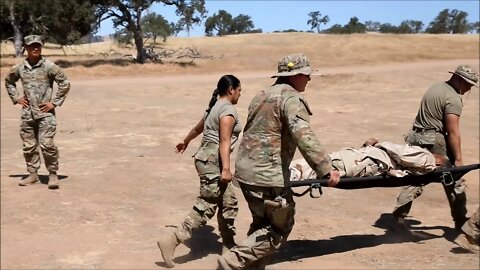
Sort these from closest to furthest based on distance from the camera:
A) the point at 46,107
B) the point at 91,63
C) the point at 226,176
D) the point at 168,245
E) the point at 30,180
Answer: the point at 226,176 < the point at 168,245 < the point at 46,107 < the point at 30,180 < the point at 91,63

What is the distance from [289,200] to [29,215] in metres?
3.35

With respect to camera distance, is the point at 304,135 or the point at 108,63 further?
the point at 108,63

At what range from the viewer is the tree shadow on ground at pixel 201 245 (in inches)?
203

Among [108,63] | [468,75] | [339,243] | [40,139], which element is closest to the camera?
[468,75]

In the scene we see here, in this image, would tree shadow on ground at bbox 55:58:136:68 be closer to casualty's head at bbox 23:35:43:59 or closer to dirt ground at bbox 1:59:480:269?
dirt ground at bbox 1:59:480:269

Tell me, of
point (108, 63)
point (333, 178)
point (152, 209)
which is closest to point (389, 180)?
point (333, 178)

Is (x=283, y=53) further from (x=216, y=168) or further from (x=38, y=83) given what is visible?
(x=216, y=168)

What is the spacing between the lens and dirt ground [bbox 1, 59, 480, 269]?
5.22 meters

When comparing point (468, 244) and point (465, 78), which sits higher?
point (465, 78)

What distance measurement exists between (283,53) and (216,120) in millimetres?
26545

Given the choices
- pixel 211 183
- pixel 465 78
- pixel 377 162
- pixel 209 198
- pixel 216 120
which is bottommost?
pixel 209 198

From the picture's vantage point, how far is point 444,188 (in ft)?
19.1

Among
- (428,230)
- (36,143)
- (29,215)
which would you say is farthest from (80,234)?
(428,230)

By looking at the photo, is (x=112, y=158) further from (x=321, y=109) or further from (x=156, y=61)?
(x=156, y=61)
